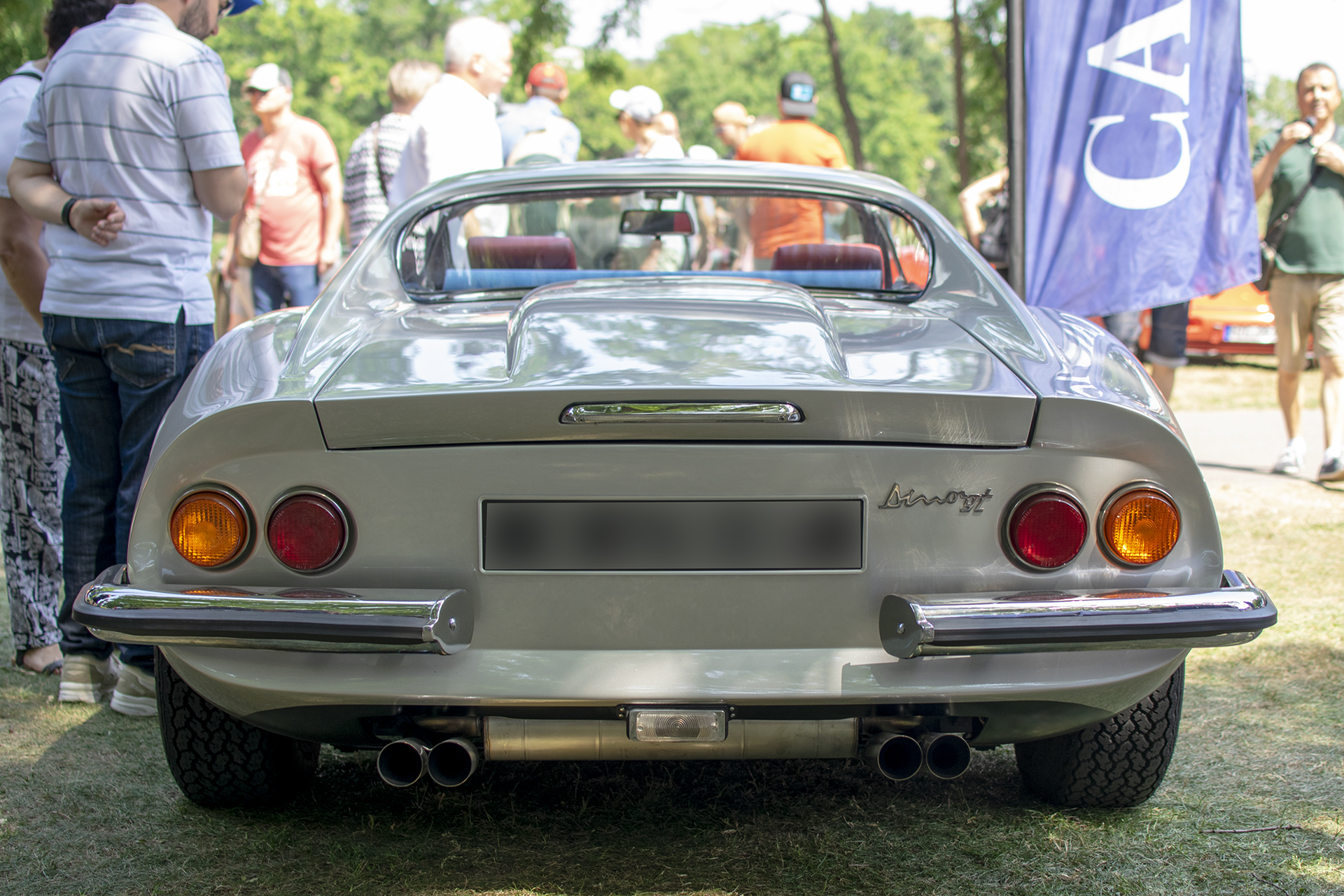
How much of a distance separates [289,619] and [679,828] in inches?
39.9

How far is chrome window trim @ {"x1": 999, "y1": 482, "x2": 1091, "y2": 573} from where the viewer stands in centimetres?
206

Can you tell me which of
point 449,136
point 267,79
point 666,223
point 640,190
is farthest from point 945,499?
point 267,79

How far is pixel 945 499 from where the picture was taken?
2.05 m

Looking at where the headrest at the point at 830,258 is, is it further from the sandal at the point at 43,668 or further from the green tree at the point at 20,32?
the green tree at the point at 20,32

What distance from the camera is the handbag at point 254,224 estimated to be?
7.30 meters

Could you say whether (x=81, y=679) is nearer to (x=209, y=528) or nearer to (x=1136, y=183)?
(x=209, y=528)

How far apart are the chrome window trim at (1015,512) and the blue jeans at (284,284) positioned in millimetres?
Answer: 6180

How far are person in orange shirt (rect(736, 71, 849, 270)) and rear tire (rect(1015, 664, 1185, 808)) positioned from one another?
12.1 feet

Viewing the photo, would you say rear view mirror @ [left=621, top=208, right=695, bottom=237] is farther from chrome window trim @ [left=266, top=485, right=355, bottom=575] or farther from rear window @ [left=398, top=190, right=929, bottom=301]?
chrome window trim @ [left=266, top=485, right=355, bottom=575]

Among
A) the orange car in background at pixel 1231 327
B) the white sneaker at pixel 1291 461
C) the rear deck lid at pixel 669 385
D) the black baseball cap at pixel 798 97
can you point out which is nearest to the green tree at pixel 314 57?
the orange car in background at pixel 1231 327

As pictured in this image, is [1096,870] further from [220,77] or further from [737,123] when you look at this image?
[737,123]

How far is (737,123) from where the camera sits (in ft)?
31.5

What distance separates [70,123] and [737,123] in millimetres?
6961

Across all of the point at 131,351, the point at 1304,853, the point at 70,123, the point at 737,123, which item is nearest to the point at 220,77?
the point at 70,123
